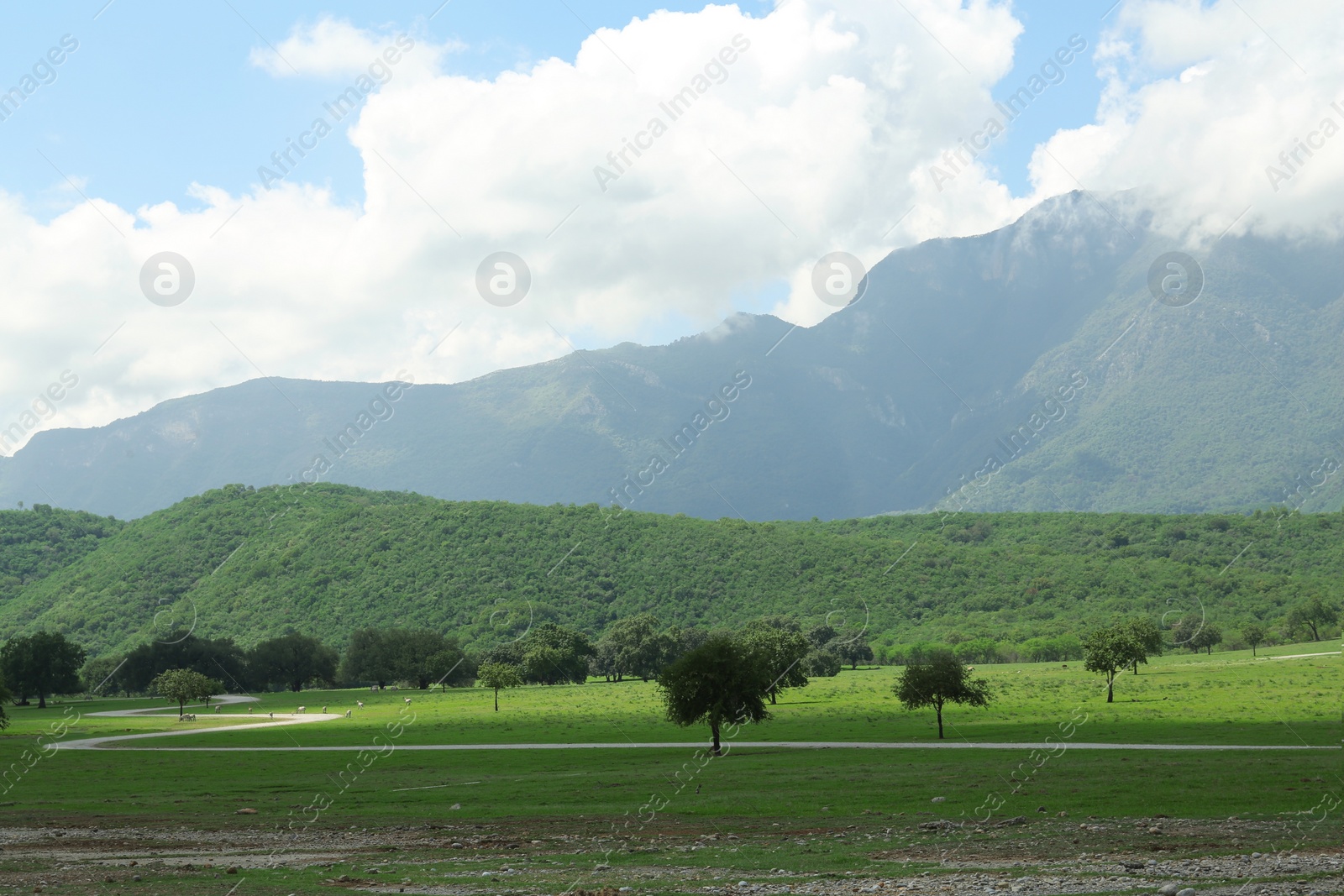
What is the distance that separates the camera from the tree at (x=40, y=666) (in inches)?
4094

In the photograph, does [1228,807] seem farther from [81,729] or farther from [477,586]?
[477,586]

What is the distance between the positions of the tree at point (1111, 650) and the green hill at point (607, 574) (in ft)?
221

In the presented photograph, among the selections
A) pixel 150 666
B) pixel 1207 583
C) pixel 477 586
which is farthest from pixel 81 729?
pixel 1207 583

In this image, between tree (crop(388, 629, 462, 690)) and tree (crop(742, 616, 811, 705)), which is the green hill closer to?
tree (crop(388, 629, 462, 690))

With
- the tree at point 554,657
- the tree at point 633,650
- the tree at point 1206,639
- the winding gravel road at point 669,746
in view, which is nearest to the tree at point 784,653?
the winding gravel road at point 669,746

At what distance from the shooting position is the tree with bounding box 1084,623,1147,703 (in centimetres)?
6944

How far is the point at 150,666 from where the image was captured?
123375 millimetres

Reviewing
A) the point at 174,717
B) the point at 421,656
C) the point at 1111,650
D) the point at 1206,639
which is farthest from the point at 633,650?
the point at 1206,639

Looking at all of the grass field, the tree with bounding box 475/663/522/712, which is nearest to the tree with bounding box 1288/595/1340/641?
the grass field

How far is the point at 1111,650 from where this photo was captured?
69.6m

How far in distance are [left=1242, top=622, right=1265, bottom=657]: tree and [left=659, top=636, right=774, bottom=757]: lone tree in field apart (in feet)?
302

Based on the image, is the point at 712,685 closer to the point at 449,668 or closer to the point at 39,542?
the point at 449,668

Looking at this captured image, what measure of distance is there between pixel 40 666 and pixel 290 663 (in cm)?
2890

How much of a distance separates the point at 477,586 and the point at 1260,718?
124 m
